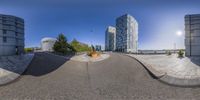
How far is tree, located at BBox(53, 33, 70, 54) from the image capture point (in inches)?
1324

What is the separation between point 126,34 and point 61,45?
4632 cm

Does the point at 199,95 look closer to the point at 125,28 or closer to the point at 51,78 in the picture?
the point at 51,78

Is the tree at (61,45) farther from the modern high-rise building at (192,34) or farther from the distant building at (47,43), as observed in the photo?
the modern high-rise building at (192,34)

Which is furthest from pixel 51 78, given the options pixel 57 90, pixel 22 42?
pixel 22 42

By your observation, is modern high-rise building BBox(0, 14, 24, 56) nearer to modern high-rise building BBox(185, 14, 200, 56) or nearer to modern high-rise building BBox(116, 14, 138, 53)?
modern high-rise building BBox(185, 14, 200, 56)

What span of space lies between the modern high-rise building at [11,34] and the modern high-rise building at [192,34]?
19.7 m

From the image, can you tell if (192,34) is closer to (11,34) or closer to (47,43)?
(11,34)

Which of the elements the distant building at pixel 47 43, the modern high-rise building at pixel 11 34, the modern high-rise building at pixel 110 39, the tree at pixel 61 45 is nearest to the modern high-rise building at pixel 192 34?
the modern high-rise building at pixel 11 34

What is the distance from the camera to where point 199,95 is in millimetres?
7719

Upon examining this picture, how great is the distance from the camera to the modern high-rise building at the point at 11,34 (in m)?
17.5

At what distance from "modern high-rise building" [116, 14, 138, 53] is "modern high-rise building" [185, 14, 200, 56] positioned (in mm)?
54577

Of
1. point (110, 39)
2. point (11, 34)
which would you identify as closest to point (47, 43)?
point (110, 39)

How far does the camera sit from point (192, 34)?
56.1 ft

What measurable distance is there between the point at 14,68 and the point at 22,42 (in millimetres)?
8700
